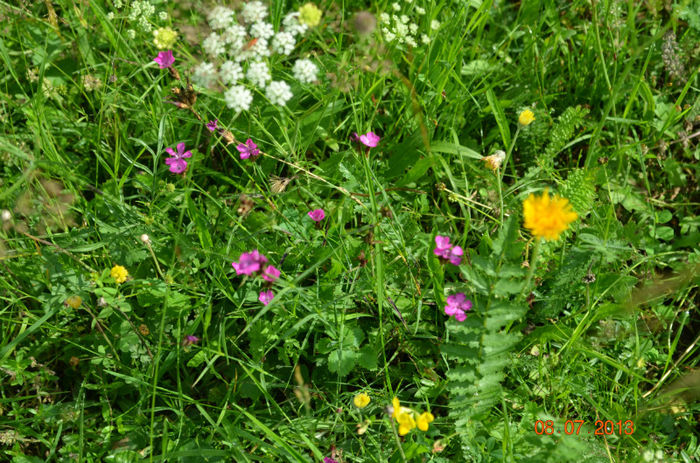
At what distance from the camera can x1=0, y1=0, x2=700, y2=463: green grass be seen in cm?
181

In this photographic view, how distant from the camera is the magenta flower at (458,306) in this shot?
1801 mm

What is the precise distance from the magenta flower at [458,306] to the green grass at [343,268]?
0.07 metres

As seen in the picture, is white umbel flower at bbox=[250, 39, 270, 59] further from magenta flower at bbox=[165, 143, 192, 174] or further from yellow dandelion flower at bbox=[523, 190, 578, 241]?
yellow dandelion flower at bbox=[523, 190, 578, 241]

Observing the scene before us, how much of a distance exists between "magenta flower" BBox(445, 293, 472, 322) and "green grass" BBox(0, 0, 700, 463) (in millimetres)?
68

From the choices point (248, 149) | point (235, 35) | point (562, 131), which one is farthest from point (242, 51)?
point (562, 131)

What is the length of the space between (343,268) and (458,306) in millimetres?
418

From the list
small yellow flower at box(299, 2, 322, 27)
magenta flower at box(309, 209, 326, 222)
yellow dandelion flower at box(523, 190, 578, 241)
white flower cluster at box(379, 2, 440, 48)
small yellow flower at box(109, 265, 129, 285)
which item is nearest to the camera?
yellow dandelion flower at box(523, 190, 578, 241)

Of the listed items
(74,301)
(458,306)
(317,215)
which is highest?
→ (317,215)

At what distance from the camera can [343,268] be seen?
1.90m

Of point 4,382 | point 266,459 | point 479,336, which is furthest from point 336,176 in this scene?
point 4,382

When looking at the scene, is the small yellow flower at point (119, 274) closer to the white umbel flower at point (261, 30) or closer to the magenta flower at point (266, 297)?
the magenta flower at point (266, 297)

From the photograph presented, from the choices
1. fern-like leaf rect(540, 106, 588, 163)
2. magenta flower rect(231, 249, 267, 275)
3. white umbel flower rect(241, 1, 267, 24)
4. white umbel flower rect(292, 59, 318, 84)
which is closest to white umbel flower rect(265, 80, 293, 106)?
white umbel flower rect(292, 59, 318, 84)

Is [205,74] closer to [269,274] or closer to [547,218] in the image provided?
[269,274]

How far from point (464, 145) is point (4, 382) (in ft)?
7.03
